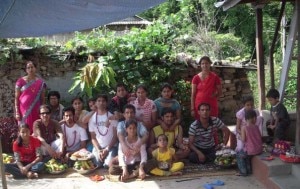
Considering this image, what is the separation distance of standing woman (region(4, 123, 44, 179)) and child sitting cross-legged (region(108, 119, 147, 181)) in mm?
960

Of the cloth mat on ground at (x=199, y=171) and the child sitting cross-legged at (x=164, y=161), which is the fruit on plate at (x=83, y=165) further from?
the child sitting cross-legged at (x=164, y=161)

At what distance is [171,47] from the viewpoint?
26.9 feet

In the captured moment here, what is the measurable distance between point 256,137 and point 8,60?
479cm

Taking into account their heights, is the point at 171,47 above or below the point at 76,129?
above

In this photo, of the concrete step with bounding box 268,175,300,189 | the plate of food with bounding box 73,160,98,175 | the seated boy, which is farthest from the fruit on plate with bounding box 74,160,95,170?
the seated boy

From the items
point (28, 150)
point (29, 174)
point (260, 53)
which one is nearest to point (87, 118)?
point (28, 150)

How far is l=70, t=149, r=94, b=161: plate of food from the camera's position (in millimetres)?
5348

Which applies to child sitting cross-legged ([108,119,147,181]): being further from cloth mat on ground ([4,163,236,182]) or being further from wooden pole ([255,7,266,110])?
wooden pole ([255,7,266,110])

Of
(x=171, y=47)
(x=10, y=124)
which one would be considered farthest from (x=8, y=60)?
(x=171, y=47)

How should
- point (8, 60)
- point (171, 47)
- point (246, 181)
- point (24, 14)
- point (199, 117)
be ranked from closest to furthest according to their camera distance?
point (24, 14) < point (246, 181) < point (199, 117) < point (8, 60) < point (171, 47)

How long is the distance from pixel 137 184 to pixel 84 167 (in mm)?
808

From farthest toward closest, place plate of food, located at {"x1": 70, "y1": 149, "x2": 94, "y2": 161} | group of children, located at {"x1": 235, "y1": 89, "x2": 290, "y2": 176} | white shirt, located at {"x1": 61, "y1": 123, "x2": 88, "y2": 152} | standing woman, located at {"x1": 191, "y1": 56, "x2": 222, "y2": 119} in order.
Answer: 1. standing woman, located at {"x1": 191, "y1": 56, "x2": 222, "y2": 119}
2. white shirt, located at {"x1": 61, "y1": 123, "x2": 88, "y2": 152}
3. plate of food, located at {"x1": 70, "y1": 149, "x2": 94, "y2": 161}
4. group of children, located at {"x1": 235, "y1": 89, "x2": 290, "y2": 176}

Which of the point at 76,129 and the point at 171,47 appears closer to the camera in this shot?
the point at 76,129

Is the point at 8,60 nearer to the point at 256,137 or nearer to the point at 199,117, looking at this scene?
the point at 199,117
